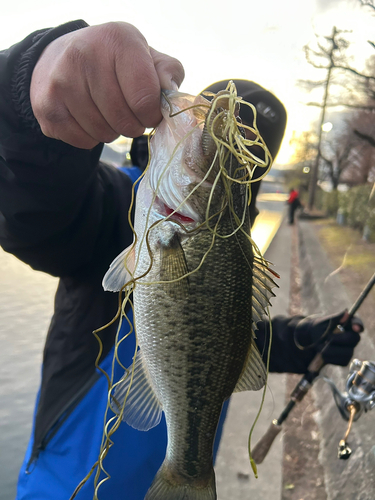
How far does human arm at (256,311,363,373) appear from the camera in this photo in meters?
2.46

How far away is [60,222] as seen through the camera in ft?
4.78

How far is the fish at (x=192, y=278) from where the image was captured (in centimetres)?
115

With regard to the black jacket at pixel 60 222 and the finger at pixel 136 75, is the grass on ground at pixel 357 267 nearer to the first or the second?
the black jacket at pixel 60 222

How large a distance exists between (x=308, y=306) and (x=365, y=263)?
169 centimetres

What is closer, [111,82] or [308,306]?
[111,82]

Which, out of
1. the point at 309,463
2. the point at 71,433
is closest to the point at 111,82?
the point at 71,433

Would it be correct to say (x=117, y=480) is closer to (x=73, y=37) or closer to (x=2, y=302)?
(x=73, y=37)

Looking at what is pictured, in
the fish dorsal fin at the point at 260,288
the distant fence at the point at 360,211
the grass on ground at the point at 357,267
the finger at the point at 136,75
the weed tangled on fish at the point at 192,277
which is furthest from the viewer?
the distant fence at the point at 360,211

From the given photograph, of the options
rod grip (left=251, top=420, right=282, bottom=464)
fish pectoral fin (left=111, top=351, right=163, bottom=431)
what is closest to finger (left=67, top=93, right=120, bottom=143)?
fish pectoral fin (left=111, top=351, right=163, bottom=431)

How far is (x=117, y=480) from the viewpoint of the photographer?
67.6 inches

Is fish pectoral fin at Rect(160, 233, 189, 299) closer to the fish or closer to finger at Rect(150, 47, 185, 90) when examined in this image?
the fish

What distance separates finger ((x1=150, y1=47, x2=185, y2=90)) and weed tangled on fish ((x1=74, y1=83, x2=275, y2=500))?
0.30 feet

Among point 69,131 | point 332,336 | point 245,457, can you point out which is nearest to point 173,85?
point 69,131

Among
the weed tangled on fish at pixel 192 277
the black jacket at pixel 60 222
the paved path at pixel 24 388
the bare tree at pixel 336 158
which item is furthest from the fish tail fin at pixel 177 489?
the bare tree at pixel 336 158
